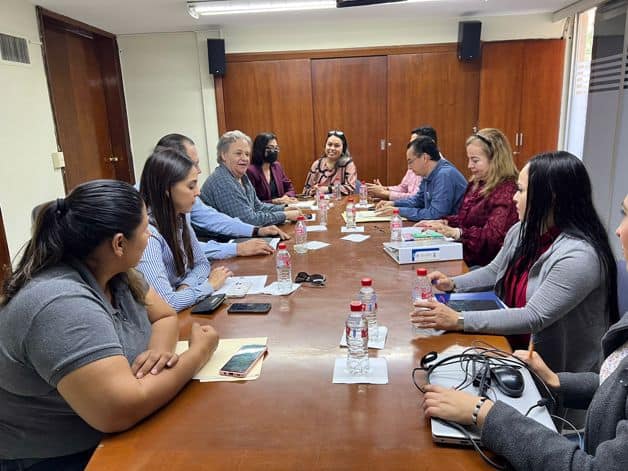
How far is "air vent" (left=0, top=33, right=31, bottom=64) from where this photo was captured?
3844 millimetres

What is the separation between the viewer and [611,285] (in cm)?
163

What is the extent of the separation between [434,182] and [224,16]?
317 cm

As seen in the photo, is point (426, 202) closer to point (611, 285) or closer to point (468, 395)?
point (611, 285)

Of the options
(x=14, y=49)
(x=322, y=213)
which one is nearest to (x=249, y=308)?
(x=322, y=213)

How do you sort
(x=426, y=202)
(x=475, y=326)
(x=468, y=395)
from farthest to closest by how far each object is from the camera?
(x=426, y=202) → (x=475, y=326) → (x=468, y=395)

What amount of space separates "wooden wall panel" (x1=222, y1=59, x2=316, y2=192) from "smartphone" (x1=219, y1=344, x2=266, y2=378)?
194 inches

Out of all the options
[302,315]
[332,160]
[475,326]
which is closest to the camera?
[475,326]

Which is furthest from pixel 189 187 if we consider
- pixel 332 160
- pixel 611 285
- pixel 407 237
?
pixel 332 160

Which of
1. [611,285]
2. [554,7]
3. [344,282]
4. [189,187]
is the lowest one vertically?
[344,282]

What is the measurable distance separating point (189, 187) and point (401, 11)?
4188 millimetres

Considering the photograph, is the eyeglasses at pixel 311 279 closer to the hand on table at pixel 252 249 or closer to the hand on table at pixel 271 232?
the hand on table at pixel 252 249

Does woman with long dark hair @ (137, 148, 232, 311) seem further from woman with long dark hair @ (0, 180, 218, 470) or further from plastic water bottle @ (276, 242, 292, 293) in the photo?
woman with long dark hair @ (0, 180, 218, 470)

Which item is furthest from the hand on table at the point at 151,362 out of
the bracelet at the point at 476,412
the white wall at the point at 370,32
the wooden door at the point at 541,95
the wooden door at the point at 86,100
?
the wooden door at the point at 541,95

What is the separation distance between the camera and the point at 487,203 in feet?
9.77
